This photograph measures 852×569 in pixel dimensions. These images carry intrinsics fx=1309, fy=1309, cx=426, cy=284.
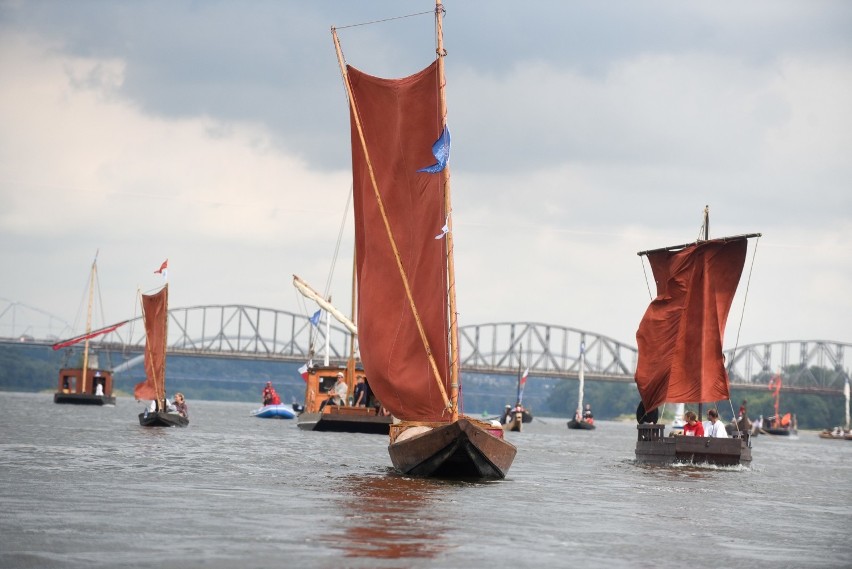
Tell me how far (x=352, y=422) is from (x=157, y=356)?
11.2m

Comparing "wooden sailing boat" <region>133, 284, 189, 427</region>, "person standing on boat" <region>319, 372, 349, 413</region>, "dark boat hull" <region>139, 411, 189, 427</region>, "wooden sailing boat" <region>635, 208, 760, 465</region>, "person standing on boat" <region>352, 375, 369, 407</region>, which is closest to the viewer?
"wooden sailing boat" <region>635, 208, 760, 465</region>

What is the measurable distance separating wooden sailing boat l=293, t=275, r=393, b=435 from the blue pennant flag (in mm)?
23018

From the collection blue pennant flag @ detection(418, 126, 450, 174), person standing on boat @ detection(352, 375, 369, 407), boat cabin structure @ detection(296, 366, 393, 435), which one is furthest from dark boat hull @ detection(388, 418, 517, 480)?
person standing on boat @ detection(352, 375, 369, 407)

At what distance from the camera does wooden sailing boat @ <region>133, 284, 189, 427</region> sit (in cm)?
6675

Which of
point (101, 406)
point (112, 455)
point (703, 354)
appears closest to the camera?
point (112, 455)

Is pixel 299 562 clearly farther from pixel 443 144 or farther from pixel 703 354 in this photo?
pixel 703 354

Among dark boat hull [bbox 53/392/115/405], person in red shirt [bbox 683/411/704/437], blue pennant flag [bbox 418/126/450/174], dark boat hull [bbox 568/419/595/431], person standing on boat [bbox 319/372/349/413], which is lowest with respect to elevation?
dark boat hull [bbox 568/419/595/431]

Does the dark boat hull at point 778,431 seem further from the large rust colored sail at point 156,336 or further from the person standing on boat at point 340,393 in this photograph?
the large rust colored sail at point 156,336

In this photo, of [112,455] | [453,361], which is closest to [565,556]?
[453,361]

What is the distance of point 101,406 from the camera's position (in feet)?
412

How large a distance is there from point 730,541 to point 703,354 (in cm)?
3046

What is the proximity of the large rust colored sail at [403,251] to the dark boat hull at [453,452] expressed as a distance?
620 mm

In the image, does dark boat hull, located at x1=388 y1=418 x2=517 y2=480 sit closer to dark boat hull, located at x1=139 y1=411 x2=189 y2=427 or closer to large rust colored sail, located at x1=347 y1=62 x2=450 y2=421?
large rust colored sail, located at x1=347 y1=62 x2=450 y2=421

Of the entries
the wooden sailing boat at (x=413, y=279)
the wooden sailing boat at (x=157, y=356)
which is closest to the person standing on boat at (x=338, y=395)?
the wooden sailing boat at (x=157, y=356)
